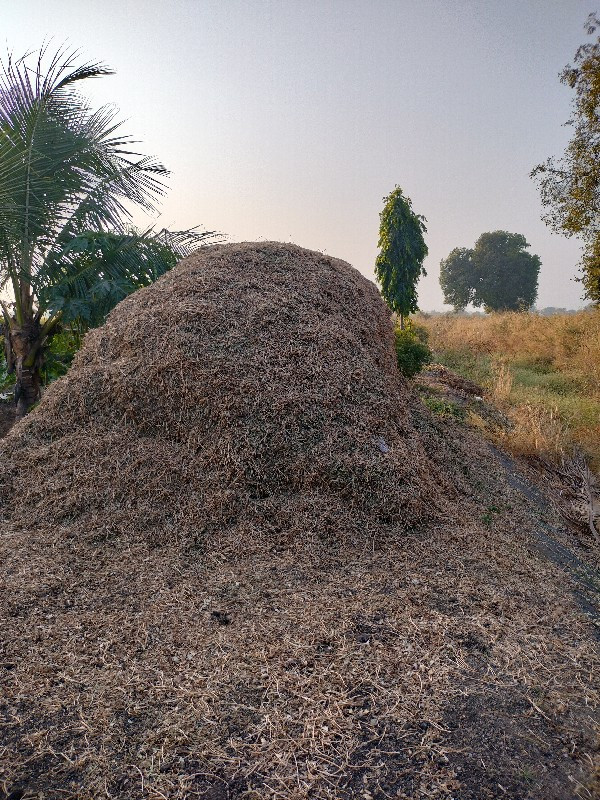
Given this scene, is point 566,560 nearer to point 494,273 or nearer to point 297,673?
point 297,673

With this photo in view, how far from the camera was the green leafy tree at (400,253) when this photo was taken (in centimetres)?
1856

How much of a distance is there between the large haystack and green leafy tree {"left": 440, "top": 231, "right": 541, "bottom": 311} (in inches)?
1466

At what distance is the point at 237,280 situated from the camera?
5703 mm

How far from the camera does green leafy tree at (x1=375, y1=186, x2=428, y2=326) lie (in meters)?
18.6

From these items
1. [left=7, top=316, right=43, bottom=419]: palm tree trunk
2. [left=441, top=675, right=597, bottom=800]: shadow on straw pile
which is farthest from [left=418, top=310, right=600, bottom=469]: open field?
[left=7, top=316, right=43, bottom=419]: palm tree trunk

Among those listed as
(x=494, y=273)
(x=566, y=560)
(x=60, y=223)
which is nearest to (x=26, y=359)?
(x=60, y=223)

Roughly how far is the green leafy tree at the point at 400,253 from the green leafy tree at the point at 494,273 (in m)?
23.0

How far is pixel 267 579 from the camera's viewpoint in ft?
12.4

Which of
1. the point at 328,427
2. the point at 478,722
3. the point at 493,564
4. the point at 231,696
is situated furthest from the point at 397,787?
the point at 328,427

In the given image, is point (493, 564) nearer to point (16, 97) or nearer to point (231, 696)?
point (231, 696)

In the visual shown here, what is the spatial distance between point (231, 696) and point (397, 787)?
0.82 m

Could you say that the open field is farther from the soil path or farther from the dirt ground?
the dirt ground

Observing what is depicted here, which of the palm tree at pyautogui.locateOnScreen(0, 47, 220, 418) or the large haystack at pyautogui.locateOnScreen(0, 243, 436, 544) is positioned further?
the palm tree at pyautogui.locateOnScreen(0, 47, 220, 418)

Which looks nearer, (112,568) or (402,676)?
(402,676)
